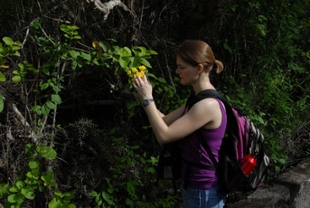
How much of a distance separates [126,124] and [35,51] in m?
1.06

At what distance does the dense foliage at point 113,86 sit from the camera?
285 cm

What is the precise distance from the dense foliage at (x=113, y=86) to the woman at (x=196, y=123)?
11.1 inches

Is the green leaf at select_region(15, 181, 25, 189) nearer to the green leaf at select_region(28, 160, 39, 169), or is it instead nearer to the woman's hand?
the green leaf at select_region(28, 160, 39, 169)

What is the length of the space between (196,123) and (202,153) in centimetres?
21

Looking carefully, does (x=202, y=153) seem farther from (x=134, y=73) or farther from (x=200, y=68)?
(x=134, y=73)

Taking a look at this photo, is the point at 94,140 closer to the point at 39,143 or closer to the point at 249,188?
the point at 39,143

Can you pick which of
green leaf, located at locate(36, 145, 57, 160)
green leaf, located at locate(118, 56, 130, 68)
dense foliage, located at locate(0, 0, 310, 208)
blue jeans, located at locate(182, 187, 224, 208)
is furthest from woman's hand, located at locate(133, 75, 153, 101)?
green leaf, located at locate(36, 145, 57, 160)

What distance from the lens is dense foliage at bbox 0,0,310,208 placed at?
9.35 ft

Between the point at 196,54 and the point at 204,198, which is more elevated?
the point at 196,54

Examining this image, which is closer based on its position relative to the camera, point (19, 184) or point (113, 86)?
point (19, 184)

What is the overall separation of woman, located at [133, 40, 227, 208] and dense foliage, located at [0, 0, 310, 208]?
0.92 ft

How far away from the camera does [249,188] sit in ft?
7.92

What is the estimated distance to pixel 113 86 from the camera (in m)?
3.44

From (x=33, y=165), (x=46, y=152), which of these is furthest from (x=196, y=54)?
(x=33, y=165)
